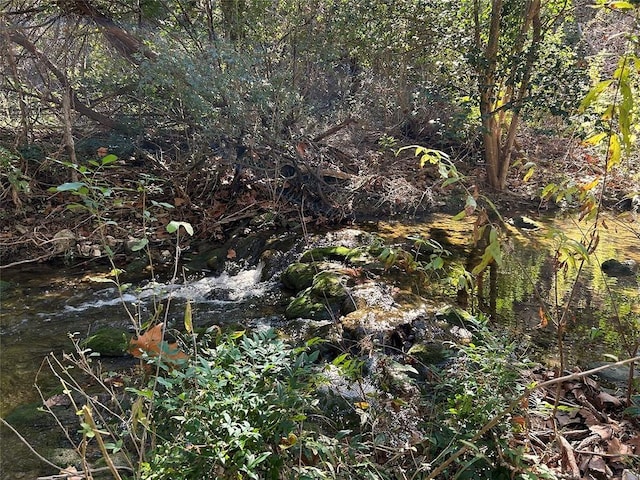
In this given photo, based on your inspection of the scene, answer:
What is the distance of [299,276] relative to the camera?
217 inches

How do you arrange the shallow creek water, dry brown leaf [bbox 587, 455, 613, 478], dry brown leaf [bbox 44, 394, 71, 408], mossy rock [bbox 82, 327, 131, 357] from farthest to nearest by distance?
mossy rock [bbox 82, 327, 131, 357] < the shallow creek water < dry brown leaf [bbox 44, 394, 71, 408] < dry brown leaf [bbox 587, 455, 613, 478]

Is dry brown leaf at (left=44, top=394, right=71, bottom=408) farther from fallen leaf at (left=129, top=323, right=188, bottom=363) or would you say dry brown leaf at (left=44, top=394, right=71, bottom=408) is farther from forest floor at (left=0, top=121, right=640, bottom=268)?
forest floor at (left=0, top=121, right=640, bottom=268)

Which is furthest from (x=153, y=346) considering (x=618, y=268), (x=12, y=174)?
(x=618, y=268)

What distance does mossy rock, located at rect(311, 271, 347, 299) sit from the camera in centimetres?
482

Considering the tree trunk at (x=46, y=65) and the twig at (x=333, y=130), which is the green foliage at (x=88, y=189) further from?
the twig at (x=333, y=130)

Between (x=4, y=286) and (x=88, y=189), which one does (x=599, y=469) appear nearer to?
(x=88, y=189)

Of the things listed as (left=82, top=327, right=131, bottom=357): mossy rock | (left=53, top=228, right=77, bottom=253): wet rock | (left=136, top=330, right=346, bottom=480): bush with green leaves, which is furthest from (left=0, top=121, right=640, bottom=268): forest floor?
(left=136, top=330, right=346, bottom=480): bush with green leaves

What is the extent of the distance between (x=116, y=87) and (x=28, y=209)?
7.05ft

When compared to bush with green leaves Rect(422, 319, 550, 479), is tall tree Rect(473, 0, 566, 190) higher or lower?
higher

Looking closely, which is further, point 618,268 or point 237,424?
point 618,268

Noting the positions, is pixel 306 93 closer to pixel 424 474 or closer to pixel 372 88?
pixel 372 88

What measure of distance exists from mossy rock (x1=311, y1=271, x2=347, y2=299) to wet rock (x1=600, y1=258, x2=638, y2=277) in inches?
124

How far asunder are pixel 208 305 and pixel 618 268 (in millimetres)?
4713

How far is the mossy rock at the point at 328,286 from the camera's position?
482 cm
